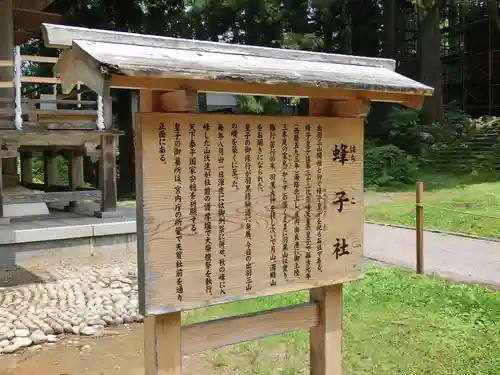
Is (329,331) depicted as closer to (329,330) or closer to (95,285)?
(329,330)

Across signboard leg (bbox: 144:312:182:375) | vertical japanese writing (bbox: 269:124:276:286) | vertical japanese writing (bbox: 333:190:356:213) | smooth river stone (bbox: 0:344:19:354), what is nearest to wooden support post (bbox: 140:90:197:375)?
signboard leg (bbox: 144:312:182:375)

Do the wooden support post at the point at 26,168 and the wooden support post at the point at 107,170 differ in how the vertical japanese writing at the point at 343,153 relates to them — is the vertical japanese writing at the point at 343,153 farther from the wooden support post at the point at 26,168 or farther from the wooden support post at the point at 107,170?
the wooden support post at the point at 26,168

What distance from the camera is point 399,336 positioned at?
5.06 m

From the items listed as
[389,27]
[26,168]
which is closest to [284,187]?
[26,168]

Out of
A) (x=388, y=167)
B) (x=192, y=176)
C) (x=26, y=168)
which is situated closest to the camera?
(x=192, y=176)

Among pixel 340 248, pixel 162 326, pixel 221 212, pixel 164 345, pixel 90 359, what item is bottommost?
pixel 90 359

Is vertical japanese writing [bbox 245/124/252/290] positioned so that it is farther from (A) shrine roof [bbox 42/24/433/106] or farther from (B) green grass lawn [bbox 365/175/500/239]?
(B) green grass lawn [bbox 365/175/500/239]

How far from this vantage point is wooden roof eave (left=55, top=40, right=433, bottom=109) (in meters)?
2.60

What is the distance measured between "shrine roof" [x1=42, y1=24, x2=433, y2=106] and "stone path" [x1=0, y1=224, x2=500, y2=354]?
3583mm

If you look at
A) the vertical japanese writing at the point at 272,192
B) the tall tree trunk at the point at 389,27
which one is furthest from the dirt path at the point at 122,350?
the tall tree trunk at the point at 389,27

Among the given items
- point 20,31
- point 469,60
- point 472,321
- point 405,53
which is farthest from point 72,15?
→ point 469,60

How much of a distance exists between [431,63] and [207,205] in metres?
20.8

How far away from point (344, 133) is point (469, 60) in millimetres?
25308

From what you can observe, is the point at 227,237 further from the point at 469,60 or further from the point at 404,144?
the point at 469,60
